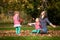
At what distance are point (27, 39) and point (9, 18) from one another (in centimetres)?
3189

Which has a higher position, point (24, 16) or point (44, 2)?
point (44, 2)

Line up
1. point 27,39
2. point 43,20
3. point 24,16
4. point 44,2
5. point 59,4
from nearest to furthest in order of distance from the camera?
point 27,39, point 43,20, point 44,2, point 59,4, point 24,16

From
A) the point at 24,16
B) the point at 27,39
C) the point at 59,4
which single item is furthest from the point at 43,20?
the point at 24,16

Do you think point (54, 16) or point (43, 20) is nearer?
point (43, 20)

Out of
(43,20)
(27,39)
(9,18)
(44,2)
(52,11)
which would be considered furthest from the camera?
(9,18)

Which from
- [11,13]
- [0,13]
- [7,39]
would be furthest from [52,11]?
[7,39]

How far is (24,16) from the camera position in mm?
39906

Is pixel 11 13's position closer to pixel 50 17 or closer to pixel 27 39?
pixel 50 17

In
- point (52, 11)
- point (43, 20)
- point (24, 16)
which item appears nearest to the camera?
point (43, 20)

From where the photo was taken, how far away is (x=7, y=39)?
1320 cm

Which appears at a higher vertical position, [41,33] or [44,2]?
[44,2]

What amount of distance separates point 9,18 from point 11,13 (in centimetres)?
256

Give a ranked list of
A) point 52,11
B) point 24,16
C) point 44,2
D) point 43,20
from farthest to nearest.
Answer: point 24,16 → point 52,11 → point 44,2 → point 43,20

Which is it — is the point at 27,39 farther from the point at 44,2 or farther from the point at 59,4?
the point at 59,4
